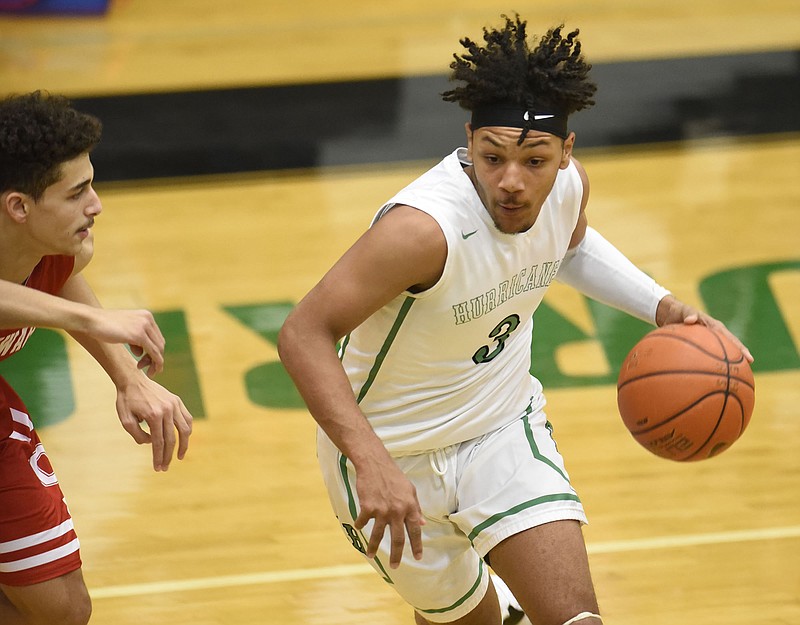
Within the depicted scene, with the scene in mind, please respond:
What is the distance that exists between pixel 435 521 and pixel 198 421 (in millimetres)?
2330

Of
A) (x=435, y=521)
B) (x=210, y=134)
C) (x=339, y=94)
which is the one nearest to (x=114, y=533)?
(x=435, y=521)

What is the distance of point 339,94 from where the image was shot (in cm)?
910

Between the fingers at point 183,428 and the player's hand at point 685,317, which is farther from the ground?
the player's hand at point 685,317

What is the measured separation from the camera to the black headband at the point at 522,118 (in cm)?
352

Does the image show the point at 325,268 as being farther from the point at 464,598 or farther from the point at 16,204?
the point at 16,204

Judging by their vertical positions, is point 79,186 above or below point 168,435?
above

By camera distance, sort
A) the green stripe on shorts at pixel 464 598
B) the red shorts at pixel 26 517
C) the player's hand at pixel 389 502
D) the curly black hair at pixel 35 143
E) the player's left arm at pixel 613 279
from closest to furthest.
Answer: the player's hand at pixel 389 502 → the curly black hair at pixel 35 143 → the red shorts at pixel 26 517 → the green stripe on shorts at pixel 464 598 → the player's left arm at pixel 613 279

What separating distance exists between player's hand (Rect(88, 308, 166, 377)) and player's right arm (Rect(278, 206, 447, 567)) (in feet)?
1.06

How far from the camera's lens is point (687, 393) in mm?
3846

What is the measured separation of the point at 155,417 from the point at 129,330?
17.7 inches

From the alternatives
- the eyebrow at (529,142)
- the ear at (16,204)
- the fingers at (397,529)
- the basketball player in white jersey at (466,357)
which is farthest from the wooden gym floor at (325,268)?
the eyebrow at (529,142)

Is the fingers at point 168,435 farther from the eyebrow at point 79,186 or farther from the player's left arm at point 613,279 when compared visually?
the player's left arm at point 613,279

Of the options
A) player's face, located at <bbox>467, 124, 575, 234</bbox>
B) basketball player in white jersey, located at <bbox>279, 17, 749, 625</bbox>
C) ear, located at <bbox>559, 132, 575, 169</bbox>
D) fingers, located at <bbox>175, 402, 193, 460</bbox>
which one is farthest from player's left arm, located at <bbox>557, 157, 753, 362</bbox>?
fingers, located at <bbox>175, 402, 193, 460</bbox>

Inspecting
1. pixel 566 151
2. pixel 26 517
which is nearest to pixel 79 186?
pixel 26 517
